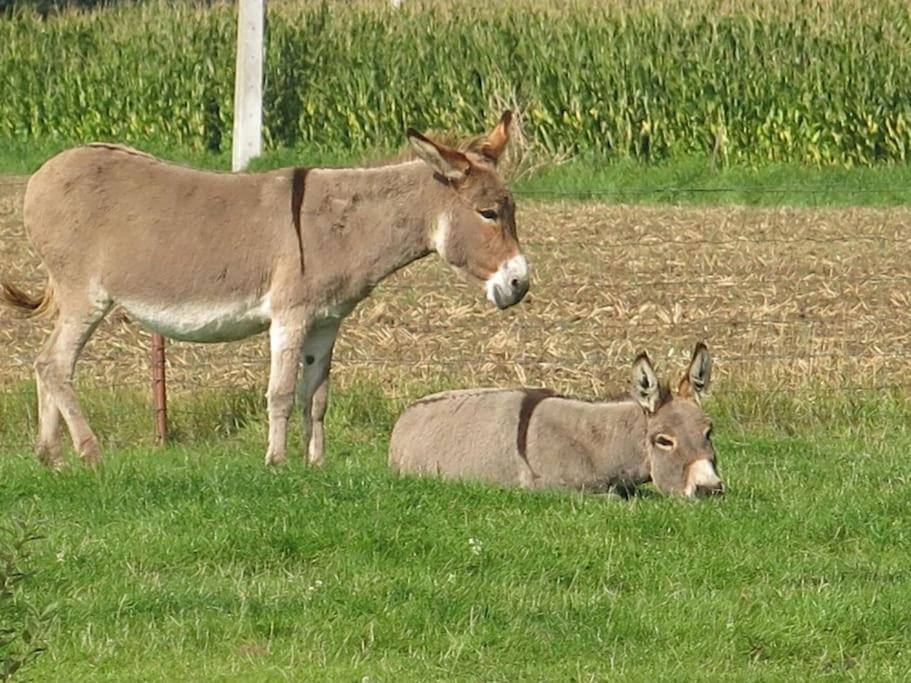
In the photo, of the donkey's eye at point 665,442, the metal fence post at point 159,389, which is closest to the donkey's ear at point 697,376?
the donkey's eye at point 665,442

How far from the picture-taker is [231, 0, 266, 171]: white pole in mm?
25469

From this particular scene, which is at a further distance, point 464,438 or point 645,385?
point 464,438

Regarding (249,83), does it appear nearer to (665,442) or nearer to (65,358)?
(65,358)

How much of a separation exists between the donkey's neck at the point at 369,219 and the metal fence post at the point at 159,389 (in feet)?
7.62

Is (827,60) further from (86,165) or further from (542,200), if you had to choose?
(86,165)

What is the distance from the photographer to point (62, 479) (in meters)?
10.3

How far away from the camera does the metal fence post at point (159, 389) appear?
1353 cm

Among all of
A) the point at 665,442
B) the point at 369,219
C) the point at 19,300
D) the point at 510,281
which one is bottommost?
the point at 665,442

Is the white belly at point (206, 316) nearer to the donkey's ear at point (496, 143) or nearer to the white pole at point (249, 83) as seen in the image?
the donkey's ear at point (496, 143)

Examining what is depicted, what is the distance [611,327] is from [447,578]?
7755mm

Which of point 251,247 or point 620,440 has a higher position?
point 251,247

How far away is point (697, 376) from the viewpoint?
11422 mm

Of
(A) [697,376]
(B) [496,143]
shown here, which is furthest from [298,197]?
(A) [697,376]

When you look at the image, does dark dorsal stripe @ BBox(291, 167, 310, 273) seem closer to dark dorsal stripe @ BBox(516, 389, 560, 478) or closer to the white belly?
the white belly
